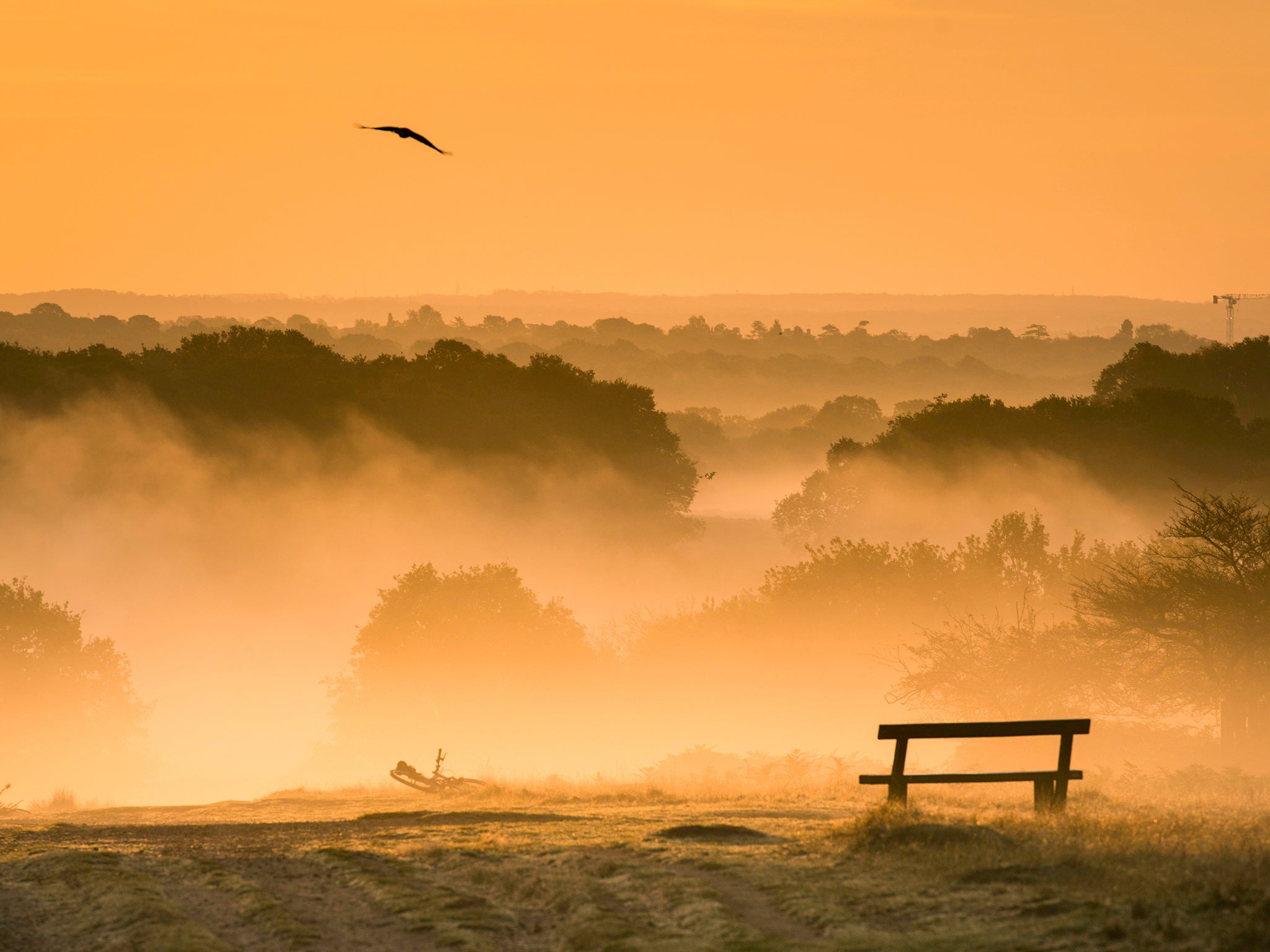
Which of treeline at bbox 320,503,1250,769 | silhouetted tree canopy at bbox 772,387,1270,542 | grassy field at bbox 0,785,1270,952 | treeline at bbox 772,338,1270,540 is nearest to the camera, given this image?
grassy field at bbox 0,785,1270,952

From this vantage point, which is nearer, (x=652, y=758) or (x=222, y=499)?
(x=652, y=758)

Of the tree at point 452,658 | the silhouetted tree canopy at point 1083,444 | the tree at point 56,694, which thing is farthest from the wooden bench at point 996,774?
the silhouetted tree canopy at point 1083,444

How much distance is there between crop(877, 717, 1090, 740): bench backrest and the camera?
19.9 m

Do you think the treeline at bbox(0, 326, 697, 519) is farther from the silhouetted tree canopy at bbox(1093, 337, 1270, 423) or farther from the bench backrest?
the bench backrest

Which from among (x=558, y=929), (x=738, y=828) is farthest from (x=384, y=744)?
(x=558, y=929)

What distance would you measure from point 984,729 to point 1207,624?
26.8 m

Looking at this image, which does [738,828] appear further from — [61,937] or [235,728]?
[235,728]

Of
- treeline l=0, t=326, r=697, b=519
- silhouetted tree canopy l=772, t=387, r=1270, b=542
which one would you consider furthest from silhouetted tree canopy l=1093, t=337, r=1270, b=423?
treeline l=0, t=326, r=697, b=519

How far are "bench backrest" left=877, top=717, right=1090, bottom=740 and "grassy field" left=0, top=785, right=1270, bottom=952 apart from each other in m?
1.19

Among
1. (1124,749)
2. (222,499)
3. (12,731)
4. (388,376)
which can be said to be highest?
(388,376)

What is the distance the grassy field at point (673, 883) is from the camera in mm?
13852

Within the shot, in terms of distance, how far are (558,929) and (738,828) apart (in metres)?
5.87

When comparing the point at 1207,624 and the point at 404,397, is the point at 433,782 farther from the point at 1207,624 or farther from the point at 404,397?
the point at 404,397

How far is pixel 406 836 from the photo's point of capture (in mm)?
21500
